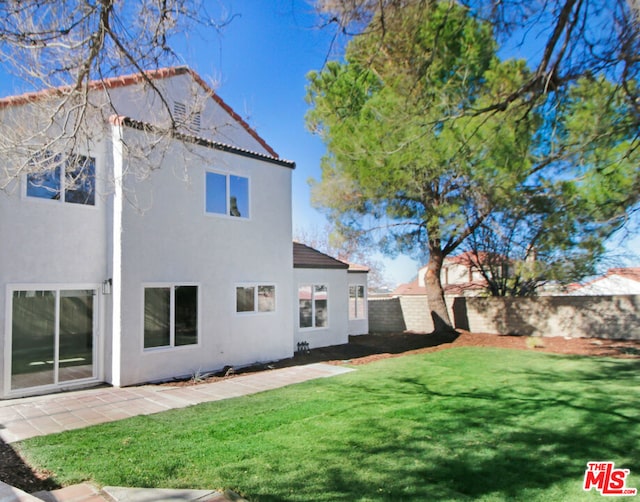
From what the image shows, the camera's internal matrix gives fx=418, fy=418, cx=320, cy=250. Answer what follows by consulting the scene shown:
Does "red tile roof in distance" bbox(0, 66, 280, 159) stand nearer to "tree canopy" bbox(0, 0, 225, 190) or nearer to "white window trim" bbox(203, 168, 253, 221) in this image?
"tree canopy" bbox(0, 0, 225, 190)

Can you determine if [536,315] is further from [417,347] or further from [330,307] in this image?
[330,307]

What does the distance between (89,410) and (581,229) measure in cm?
1376

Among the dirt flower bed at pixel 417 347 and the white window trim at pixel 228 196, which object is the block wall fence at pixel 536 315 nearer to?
the dirt flower bed at pixel 417 347

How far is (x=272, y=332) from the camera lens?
1415 centimetres

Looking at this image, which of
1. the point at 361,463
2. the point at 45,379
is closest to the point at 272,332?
the point at 45,379

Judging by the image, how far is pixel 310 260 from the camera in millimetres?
17516

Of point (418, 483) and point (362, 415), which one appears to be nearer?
point (418, 483)

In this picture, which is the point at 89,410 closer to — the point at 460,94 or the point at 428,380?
the point at 428,380

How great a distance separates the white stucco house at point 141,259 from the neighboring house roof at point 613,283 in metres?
12.5

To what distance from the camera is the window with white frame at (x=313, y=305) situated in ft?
55.7

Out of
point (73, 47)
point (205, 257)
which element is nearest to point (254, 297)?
point (205, 257)

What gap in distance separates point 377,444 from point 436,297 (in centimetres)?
1479

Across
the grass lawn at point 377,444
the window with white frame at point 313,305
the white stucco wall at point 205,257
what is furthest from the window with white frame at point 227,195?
the grass lawn at point 377,444

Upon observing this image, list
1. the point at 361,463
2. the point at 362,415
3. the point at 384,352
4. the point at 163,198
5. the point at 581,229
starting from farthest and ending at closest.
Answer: the point at 384,352 < the point at 581,229 < the point at 163,198 < the point at 362,415 < the point at 361,463
